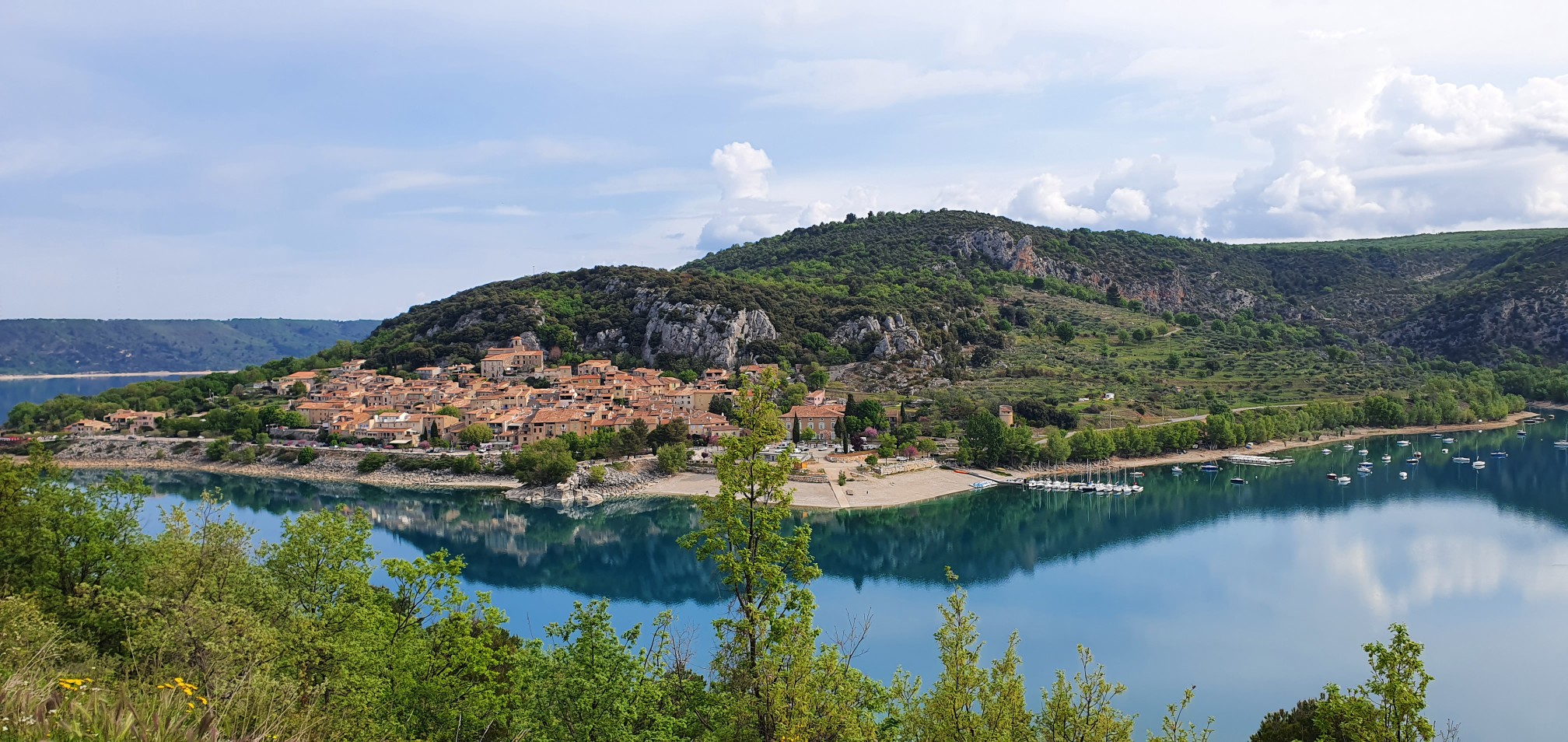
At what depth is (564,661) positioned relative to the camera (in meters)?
7.96

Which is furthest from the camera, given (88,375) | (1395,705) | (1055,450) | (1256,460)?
(88,375)

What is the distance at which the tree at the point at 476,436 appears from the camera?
41.9 m

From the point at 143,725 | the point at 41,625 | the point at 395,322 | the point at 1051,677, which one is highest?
the point at 395,322

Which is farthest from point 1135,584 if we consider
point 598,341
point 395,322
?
point 395,322

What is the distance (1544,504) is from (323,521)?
4319 cm

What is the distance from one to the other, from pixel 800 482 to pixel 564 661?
28.4 metres

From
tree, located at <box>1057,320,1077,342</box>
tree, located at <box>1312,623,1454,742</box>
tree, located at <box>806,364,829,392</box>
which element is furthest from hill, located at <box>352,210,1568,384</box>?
tree, located at <box>1312,623,1454,742</box>

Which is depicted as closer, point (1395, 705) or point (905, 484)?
point (1395, 705)

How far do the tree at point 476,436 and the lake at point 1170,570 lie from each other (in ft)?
16.4

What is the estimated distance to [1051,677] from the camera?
18.2 meters

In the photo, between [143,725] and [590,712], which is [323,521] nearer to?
Result: [590,712]

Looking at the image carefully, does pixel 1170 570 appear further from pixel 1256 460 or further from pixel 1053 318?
pixel 1053 318

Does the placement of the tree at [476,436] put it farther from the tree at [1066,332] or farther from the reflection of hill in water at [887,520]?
the tree at [1066,332]

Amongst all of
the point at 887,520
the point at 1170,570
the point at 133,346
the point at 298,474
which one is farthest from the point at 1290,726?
the point at 133,346
